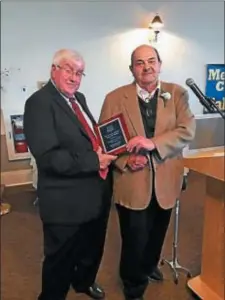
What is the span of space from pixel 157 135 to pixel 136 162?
0.16m

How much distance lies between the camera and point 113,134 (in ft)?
5.09

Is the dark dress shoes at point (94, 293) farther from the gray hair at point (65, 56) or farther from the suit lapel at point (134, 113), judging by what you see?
the gray hair at point (65, 56)

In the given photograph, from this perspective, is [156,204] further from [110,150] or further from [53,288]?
[53,288]

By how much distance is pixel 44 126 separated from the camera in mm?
1411

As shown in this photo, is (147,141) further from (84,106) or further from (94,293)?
(94,293)

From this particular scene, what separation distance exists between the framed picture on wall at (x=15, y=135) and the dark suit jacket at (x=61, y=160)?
28.4 inches

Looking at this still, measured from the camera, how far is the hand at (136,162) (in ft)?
5.22

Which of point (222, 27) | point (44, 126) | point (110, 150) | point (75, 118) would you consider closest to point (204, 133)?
point (222, 27)

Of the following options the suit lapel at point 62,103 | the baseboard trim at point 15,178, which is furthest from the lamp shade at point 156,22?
the baseboard trim at point 15,178

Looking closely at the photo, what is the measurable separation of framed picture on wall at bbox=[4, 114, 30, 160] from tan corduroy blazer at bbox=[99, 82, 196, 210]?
0.77 metres

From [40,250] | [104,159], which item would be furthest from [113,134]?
[40,250]

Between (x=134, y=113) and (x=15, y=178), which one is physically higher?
(x=134, y=113)

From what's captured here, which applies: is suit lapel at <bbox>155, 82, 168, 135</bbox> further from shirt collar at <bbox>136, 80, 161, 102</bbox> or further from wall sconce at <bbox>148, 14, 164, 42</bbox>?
wall sconce at <bbox>148, 14, 164, 42</bbox>

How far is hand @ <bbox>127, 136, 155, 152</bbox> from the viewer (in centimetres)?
153
